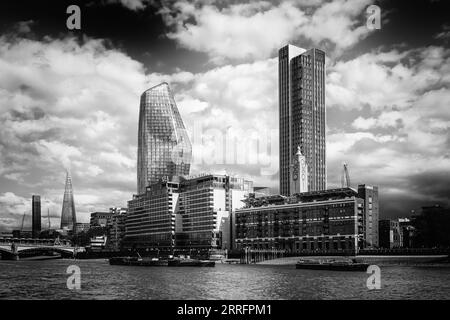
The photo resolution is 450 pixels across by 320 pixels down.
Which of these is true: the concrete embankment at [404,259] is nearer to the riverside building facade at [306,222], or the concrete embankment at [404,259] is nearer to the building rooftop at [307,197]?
the riverside building facade at [306,222]

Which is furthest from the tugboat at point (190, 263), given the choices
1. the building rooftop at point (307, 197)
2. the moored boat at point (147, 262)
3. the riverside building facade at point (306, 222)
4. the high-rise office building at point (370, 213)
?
the high-rise office building at point (370, 213)

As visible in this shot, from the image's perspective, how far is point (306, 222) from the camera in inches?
6462

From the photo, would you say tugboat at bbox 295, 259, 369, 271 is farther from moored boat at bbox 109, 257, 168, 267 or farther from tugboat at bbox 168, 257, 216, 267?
moored boat at bbox 109, 257, 168, 267

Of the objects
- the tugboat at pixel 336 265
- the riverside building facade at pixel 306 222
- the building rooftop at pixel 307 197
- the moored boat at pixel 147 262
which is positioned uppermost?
the building rooftop at pixel 307 197

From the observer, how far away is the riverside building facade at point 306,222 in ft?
499

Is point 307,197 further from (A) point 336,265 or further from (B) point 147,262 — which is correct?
(A) point 336,265

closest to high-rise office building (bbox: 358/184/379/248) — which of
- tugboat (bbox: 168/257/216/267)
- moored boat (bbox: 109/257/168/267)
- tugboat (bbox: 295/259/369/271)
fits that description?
tugboat (bbox: 295/259/369/271)

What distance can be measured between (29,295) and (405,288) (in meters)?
43.5

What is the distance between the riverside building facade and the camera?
152125mm

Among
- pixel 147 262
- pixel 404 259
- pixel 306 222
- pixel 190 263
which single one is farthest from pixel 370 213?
pixel 147 262

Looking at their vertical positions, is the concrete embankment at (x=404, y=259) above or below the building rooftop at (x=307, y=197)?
below

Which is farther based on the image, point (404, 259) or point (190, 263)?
point (190, 263)
